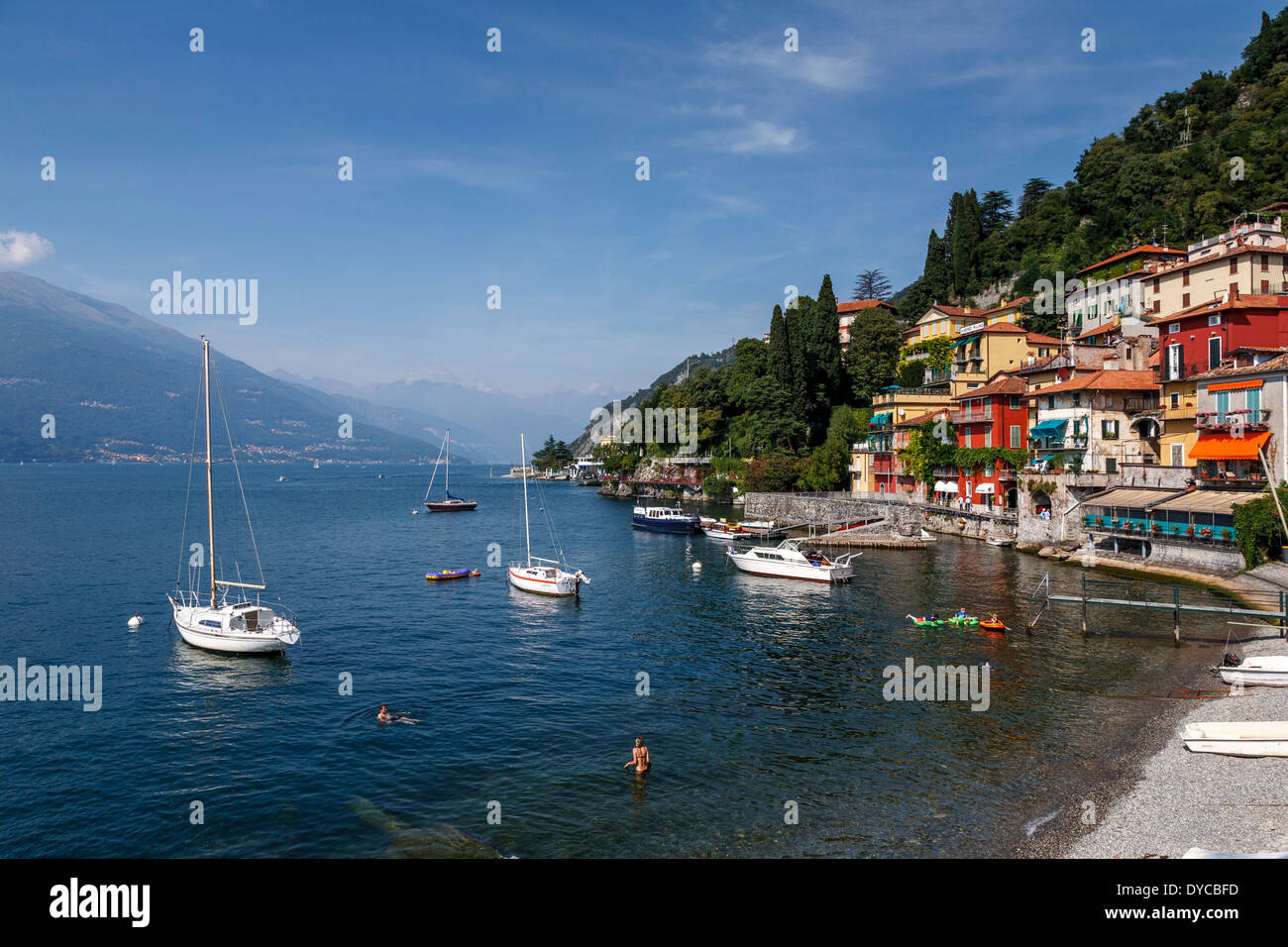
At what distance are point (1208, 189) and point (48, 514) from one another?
166155 mm

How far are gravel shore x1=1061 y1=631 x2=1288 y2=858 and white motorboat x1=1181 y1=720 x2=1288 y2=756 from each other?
0.25 m

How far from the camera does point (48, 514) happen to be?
107250 mm

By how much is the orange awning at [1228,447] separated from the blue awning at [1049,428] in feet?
39.1

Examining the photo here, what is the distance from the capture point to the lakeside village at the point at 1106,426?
48906 mm

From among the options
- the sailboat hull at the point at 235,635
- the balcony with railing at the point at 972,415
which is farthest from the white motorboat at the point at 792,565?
→ the sailboat hull at the point at 235,635

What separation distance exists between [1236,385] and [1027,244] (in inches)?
3061

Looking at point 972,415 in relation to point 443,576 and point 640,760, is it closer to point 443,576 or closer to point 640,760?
point 443,576

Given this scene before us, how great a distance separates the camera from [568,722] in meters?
28.2

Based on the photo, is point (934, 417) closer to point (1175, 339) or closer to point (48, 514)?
point (1175, 339)

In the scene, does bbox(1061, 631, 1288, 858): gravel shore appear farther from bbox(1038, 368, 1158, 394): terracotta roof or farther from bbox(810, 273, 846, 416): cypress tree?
bbox(810, 273, 846, 416): cypress tree

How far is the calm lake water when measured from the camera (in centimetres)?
2036

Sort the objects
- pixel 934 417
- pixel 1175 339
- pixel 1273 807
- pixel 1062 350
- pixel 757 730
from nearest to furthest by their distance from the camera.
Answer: pixel 1273 807 → pixel 757 730 → pixel 1175 339 → pixel 1062 350 → pixel 934 417

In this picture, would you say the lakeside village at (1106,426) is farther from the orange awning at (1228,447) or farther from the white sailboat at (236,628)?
the white sailboat at (236,628)
